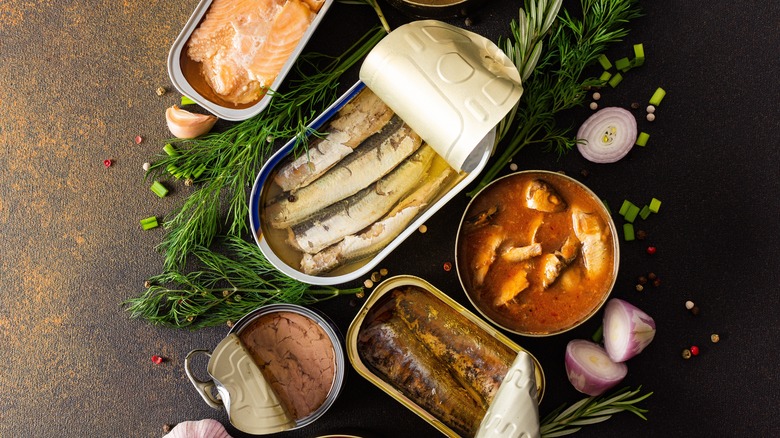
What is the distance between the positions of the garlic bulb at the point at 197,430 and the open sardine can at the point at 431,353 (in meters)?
0.52

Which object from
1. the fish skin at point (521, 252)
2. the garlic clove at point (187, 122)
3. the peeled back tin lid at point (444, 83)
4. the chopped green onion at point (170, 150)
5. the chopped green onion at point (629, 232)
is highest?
the peeled back tin lid at point (444, 83)

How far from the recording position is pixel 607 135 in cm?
171

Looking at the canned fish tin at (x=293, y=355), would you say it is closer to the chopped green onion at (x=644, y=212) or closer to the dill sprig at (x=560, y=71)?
the dill sprig at (x=560, y=71)

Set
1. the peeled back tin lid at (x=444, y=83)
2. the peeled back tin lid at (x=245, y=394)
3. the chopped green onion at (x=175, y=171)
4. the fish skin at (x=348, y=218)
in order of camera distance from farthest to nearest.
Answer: the chopped green onion at (x=175, y=171) < the fish skin at (x=348, y=218) < the peeled back tin lid at (x=245, y=394) < the peeled back tin lid at (x=444, y=83)

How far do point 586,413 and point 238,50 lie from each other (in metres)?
1.52

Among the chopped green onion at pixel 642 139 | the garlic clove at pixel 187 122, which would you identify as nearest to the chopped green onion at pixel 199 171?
the garlic clove at pixel 187 122

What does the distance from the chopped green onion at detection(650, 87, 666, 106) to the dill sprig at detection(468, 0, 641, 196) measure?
7.5 inches

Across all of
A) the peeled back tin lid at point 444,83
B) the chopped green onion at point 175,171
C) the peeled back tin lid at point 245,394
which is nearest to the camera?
the peeled back tin lid at point 444,83

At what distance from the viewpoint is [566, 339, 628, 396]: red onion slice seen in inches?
64.2

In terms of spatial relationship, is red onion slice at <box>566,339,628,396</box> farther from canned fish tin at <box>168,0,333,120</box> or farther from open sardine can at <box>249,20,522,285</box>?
canned fish tin at <box>168,0,333,120</box>

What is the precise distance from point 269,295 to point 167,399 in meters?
0.50

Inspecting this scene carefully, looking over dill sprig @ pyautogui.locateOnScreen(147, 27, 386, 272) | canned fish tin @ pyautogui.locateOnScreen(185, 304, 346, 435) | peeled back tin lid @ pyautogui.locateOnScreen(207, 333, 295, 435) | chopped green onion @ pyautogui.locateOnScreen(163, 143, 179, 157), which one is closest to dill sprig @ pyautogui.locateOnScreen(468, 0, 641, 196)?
dill sprig @ pyautogui.locateOnScreen(147, 27, 386, 272)

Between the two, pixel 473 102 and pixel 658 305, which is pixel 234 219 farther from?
pixel 658 305

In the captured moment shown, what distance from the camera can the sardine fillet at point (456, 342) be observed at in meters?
1.62
